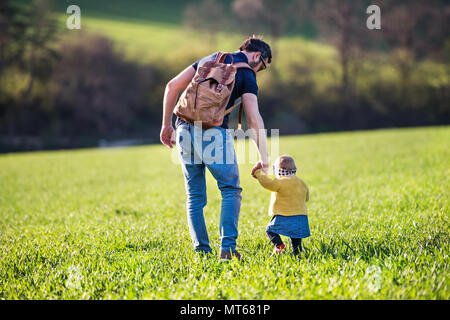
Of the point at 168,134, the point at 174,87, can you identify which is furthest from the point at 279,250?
the point at 174,87

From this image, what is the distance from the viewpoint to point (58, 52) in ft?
122

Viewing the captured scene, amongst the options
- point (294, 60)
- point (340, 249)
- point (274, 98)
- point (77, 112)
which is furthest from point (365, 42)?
point (340, 249)

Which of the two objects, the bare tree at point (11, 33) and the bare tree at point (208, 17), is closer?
the bare tree at point (11, 33)

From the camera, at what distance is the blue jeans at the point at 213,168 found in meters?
3.52

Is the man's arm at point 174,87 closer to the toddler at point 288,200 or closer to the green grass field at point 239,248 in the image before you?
the toddler at point 288,200

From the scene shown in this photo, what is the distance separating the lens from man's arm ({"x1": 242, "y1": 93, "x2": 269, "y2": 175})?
3506mm

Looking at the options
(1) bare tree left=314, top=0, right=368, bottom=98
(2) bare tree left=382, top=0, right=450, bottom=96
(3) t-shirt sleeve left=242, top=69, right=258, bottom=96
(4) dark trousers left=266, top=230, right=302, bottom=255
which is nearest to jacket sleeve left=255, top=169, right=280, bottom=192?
(4) dark trousers left=266, top=230, right=302, bottom=255

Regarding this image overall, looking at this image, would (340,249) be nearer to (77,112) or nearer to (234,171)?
(234,171)

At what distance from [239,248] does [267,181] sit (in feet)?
3.19

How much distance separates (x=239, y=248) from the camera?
4133mm

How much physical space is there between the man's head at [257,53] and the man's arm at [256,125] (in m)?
0.33

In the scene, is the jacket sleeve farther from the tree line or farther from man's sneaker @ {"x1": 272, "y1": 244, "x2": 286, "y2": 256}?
the tree line

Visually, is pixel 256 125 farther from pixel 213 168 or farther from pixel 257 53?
pixel 257 53

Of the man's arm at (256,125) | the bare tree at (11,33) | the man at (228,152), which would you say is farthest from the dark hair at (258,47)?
the bare tree at (11,33)
